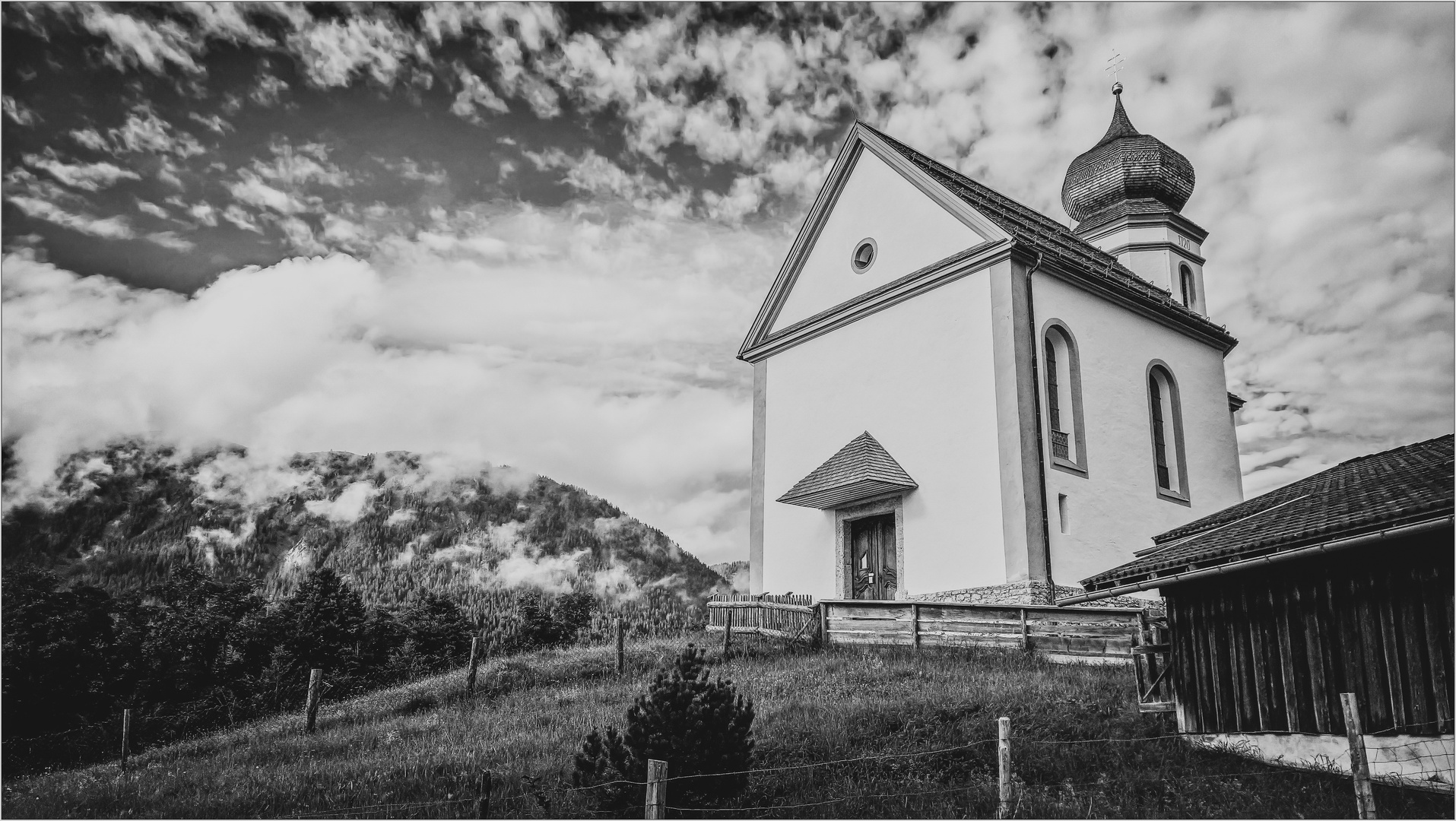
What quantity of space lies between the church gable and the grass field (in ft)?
28.8

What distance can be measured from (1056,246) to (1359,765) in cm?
1626

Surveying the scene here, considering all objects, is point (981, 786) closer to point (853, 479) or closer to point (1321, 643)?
point (1321, 643)

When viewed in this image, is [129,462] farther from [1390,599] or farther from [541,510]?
[1390,599]

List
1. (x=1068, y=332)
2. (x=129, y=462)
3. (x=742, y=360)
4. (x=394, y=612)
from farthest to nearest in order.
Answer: (x=129, y=462)
(x=394, y=612)
(x=742, y=360)
(x=1068, y=332)

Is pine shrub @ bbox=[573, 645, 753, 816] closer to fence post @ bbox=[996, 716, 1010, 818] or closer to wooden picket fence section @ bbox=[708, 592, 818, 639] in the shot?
fence post @ bbox=[996, 716, 1010, 818]

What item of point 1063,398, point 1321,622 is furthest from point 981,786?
point 1063,398

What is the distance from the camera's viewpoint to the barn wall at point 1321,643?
877cm

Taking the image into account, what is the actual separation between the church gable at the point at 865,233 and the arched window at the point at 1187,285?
33.7ft

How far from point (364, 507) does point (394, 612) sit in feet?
87.5

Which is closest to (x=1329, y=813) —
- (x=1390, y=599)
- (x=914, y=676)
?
(x=1390, y=599)

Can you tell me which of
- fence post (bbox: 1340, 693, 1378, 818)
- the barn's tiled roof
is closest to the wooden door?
the barn's tiled roof

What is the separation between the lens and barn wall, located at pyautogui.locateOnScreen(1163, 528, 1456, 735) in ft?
28.8

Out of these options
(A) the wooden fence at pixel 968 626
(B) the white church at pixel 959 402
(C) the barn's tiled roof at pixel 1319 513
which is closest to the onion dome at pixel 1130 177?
(B) the white church at pixel 959 402

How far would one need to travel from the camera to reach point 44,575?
23.1 m
